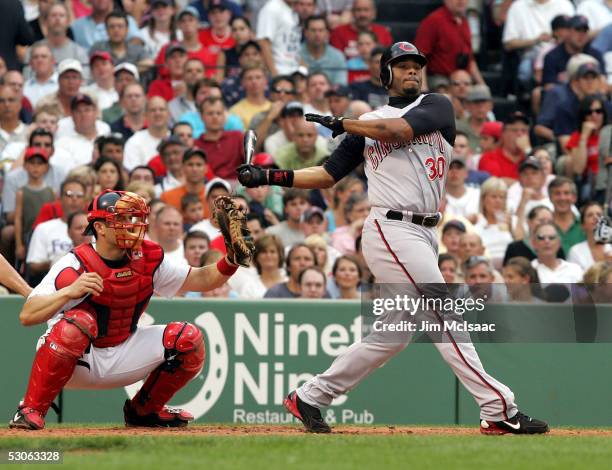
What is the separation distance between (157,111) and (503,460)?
27.6ft

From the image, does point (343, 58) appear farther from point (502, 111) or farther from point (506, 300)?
point (506, 300)

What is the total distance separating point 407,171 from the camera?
798cm

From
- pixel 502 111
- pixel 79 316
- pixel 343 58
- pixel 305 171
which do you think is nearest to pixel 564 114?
pixel 502 111

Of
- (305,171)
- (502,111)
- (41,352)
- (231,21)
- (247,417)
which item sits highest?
(231,21)

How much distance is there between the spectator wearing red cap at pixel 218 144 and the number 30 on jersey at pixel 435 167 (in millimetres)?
6312

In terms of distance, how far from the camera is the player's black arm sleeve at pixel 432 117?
7.90m

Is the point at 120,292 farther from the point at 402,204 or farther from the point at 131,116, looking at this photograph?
the point at 131,116

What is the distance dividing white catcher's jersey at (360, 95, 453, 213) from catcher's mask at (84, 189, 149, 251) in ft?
4.71

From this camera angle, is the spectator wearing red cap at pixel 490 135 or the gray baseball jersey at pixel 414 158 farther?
the spectator wearing red cap at pixel 490 135

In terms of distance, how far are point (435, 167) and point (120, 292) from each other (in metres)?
2.07

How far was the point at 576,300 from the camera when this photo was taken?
1121 centimetres

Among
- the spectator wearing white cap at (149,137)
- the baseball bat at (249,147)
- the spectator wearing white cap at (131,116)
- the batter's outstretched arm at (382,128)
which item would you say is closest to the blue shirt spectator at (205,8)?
the spectator wearing white cap at (131,116)

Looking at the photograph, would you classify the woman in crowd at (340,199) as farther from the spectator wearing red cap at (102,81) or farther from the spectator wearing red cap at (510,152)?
the spectator wearing red cap at (102,81)

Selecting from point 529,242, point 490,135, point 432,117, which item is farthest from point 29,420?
point 490,135
